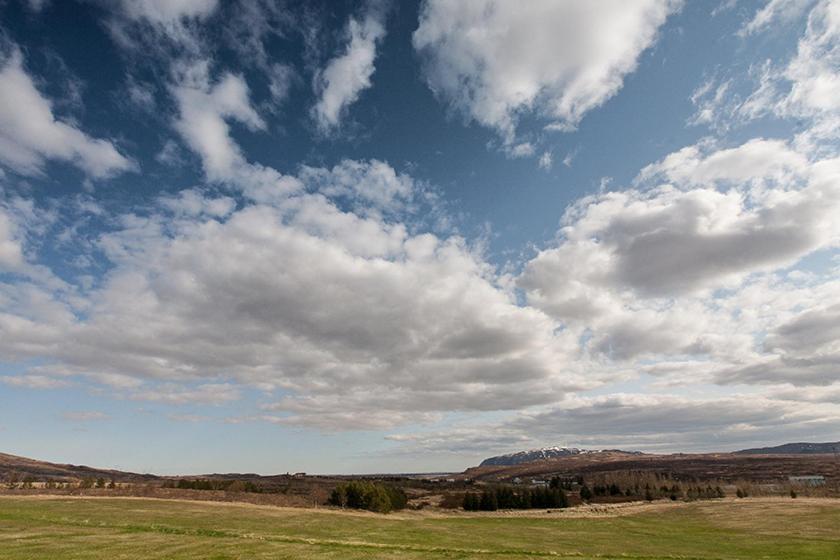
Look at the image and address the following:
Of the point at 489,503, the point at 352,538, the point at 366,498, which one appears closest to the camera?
the point at 352,538

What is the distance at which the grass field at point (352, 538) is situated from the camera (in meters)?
37.0

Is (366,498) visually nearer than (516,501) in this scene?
Yes

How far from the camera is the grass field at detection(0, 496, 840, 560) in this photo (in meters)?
37.0

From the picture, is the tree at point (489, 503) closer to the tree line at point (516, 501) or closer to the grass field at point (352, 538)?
the tree line at point (516, 501)

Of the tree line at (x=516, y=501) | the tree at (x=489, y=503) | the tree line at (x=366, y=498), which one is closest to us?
the tree line at (x=366, y=498)

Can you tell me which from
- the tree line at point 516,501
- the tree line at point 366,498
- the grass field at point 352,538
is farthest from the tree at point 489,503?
the grass field at point 352,538

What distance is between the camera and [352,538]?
51.0m

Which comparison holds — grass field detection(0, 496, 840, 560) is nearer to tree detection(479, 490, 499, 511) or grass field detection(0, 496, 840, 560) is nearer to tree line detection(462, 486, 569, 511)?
tree detection(479, 490, 499, 511)

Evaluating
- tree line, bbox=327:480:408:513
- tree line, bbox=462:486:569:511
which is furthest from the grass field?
tree line, bbox=462:486:569:511

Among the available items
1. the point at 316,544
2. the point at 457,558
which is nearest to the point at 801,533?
the point at 457,558

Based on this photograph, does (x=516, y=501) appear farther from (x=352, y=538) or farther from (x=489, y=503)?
(x=352, y=538)

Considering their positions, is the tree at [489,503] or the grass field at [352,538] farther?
the tree at [489,503]

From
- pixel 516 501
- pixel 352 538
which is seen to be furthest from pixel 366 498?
pixel 352 538

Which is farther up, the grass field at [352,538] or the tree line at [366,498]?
the tree line at [366,498]
